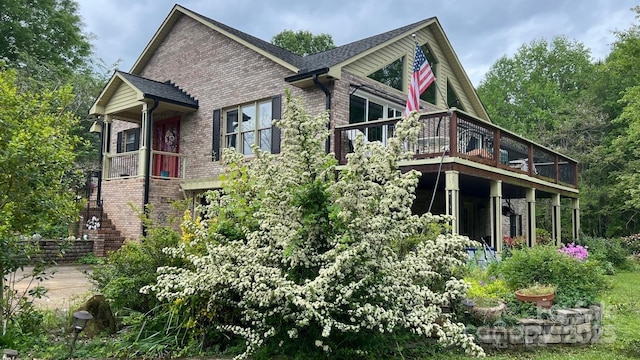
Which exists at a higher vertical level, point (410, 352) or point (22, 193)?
point (22, 193)

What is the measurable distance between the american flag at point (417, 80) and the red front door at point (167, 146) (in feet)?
25.3

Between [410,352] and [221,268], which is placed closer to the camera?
[221,268]

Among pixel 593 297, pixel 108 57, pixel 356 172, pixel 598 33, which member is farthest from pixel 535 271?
pixel 598 33

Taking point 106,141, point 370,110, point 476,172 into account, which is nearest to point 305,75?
point 370,110

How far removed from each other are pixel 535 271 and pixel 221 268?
439cm

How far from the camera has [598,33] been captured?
1486 inches

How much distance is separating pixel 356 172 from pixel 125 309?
3.15m

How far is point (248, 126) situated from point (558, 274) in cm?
915

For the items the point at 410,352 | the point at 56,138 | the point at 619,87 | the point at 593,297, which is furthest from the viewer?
the point at 619,87

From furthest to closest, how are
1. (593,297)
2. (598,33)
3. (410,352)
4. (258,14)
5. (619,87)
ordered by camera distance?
(598,33) < (619,87) < (258,14) < (593,297) < (410,352)

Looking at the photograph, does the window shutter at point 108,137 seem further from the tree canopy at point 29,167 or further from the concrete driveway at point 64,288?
the tree canopy at point 29,167

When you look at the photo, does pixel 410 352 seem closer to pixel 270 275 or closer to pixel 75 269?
pixel 270 275

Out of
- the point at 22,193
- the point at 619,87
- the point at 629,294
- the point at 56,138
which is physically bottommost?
the point at 629,294

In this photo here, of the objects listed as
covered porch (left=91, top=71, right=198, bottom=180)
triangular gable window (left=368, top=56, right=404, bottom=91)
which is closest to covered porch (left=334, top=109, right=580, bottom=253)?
triangular gable window (left=368, top=56, right=404, bottom=91)
